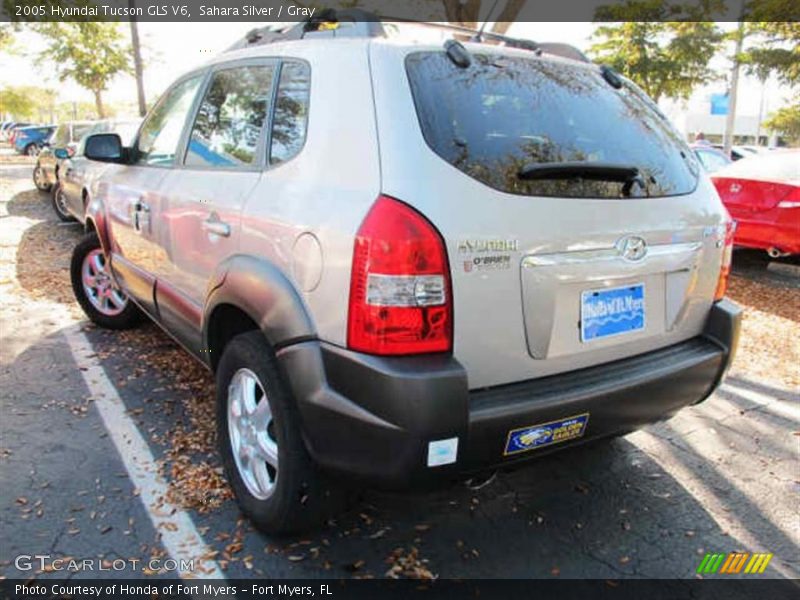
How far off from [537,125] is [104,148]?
107 inches

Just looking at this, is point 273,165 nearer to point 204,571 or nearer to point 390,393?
point 390,393

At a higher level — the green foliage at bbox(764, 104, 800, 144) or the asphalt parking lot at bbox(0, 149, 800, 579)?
the green foliage at bbox(764, 104, 800, 144)

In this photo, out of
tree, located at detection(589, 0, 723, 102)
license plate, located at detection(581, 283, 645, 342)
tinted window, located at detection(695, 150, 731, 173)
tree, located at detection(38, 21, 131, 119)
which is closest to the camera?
license plate, located at detection(581, 283, 645, 342)

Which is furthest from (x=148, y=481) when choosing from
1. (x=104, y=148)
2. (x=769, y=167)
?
(x=769, y=167)

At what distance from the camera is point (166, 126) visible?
12.0 ft

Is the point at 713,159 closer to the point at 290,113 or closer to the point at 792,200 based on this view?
the point at 792,200

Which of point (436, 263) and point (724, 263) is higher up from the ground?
point (436, 263)

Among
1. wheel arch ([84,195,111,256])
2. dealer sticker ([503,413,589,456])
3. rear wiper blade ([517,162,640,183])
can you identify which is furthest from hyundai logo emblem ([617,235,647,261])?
wheel arch ([84,195,111,256])

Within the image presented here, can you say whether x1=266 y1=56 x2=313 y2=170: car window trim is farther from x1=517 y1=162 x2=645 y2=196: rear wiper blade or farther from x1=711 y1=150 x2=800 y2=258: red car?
x1=711 y1=150 x2=800 y2=258: red car

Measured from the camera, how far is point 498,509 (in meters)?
2.82

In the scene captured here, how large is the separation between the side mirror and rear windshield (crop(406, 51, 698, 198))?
95.0 inches

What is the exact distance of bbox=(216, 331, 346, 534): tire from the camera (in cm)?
229

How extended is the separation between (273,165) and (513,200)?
0.93 meters

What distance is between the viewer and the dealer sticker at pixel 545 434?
2.10m
